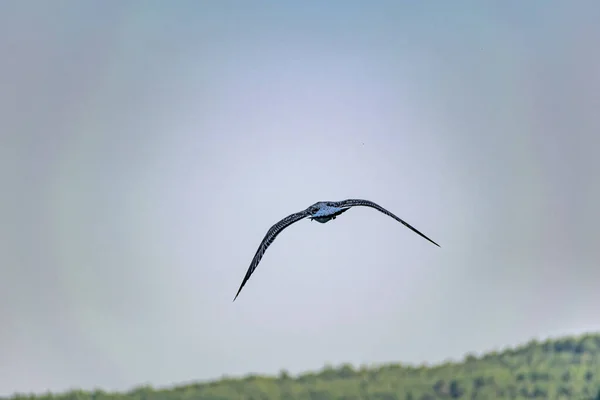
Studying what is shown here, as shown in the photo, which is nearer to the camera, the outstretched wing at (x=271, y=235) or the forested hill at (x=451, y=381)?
the outstretched wing at (x=271, y=235)

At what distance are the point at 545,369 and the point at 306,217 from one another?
2232 cm

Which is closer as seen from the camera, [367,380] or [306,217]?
[306,217]

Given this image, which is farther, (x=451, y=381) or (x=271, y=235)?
(x=451, y=381)

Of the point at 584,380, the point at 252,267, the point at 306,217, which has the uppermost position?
the point at 306,217

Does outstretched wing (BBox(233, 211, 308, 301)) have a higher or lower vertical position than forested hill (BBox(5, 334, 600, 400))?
higher

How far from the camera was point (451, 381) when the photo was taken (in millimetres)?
53031

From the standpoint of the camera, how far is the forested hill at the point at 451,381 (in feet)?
172

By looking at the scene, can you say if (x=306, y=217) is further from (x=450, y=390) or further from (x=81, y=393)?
(x=81, y=393)

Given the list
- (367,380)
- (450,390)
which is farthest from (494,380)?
(367,380)

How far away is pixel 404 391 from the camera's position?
173 ft

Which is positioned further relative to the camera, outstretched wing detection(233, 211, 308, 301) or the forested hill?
the forested hill

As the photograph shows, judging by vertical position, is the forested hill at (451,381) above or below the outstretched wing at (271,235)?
below

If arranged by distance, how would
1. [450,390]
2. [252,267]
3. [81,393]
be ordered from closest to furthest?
[252,267] < [450,390] < [81,393]

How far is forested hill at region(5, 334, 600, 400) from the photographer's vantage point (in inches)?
2063
